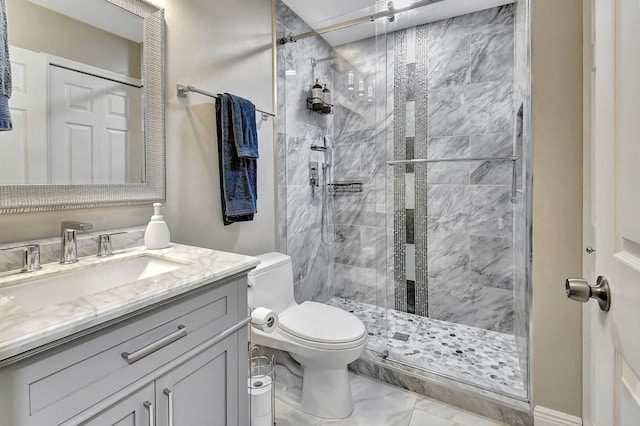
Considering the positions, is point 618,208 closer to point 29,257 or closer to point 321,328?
point 321,328

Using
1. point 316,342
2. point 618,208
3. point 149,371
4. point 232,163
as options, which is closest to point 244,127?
point 232,163

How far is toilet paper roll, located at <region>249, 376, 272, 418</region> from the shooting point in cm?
140

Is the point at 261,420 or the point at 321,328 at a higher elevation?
the point at 321,328

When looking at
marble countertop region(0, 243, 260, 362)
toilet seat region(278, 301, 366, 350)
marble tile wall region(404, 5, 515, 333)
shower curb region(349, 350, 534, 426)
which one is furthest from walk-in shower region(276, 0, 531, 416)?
marble countertop region(0, 243, 260, 362)

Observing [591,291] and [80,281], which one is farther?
[80,281]

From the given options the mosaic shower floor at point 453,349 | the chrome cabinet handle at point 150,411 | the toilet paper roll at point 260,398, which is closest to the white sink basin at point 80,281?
the chrome cabinet handle at point 150,411

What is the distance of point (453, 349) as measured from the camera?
2.15m

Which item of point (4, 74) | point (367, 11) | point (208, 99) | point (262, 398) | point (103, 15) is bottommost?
point (262, 398)

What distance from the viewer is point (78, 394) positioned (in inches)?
24.5

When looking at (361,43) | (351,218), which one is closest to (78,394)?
(351,218)

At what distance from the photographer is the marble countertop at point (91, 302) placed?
55cm

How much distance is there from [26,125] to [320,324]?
1.46 m

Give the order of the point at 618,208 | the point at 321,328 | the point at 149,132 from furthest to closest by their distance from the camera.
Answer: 1. the point at 321,328
2. the point at 149,132
3. the point at 618,208

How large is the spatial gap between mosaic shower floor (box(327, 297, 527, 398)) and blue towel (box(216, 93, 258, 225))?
50.5 inches
